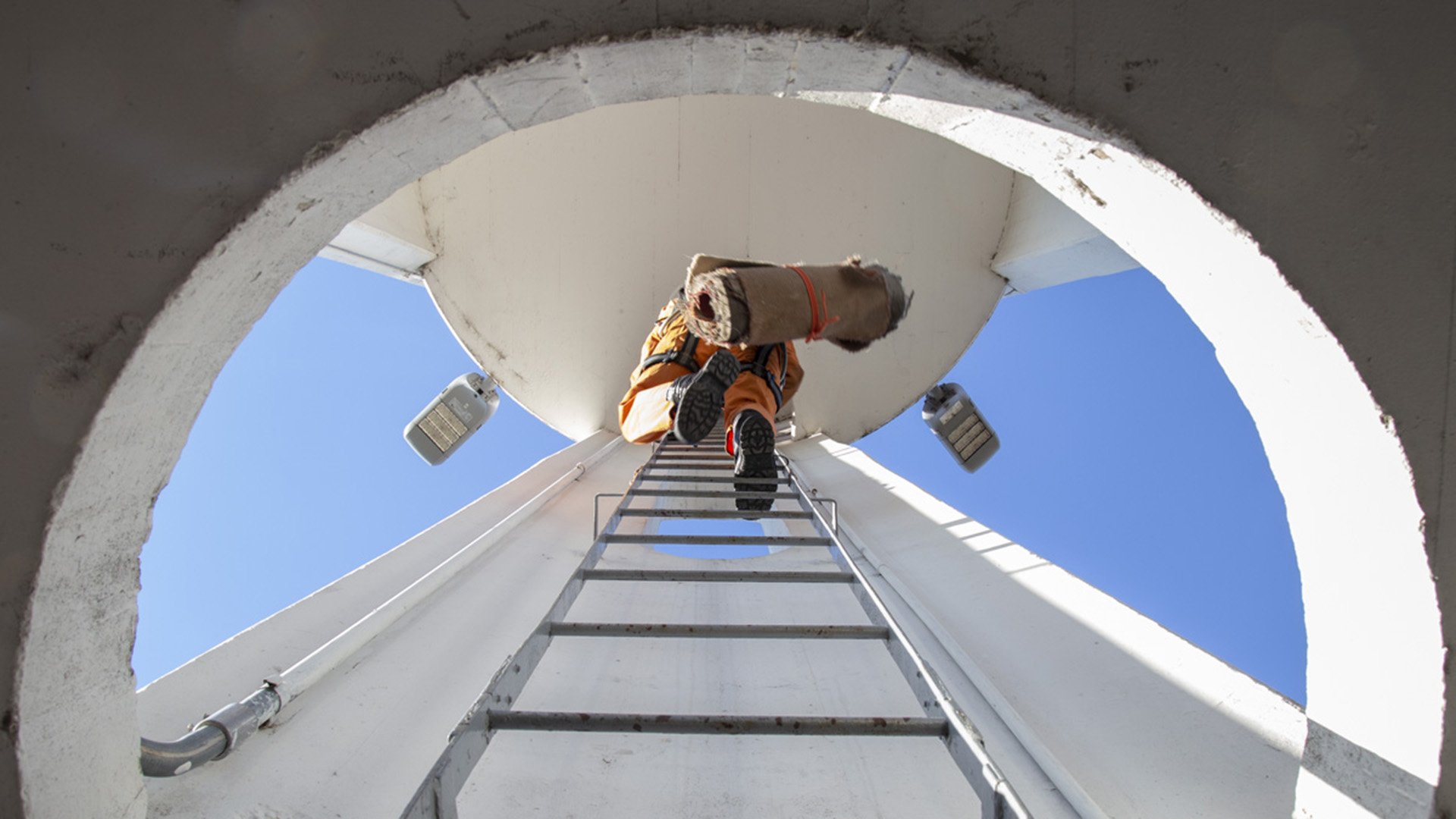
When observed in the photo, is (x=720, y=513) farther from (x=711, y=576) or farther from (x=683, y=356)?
(x=683, y=356)

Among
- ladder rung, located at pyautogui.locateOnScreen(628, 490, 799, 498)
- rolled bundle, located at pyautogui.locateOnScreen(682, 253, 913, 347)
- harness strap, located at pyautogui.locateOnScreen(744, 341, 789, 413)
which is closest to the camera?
rolled bundle, located at pyautogui.locateOnScreen(682, 253, 913, 347)

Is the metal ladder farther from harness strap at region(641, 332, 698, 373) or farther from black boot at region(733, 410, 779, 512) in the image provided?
harness strap at region(641, 332, 698, 373)

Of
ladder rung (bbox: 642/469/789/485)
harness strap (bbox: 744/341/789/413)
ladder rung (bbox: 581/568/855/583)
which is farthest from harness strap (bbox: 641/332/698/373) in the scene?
ladder rung (bbox: 581/568/855/583)

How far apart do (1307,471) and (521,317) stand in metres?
5.59

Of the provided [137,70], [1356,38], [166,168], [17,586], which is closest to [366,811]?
[17,586]

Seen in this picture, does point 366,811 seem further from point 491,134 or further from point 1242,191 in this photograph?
point 1242,191

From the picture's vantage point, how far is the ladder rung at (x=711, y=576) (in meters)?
2.26

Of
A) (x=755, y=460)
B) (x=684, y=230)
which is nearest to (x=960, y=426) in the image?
(x=684, y=230)

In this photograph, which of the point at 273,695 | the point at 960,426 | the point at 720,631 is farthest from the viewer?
the point at 960,426

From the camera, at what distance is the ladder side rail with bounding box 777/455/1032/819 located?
1.19m

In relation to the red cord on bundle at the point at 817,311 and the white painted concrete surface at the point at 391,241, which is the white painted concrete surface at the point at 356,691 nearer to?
the red cord on bundle at the point at 817,311

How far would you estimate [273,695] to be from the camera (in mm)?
1533

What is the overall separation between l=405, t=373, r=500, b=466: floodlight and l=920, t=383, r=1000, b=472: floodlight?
10.2 ft

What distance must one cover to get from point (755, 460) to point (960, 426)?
2.68 m
